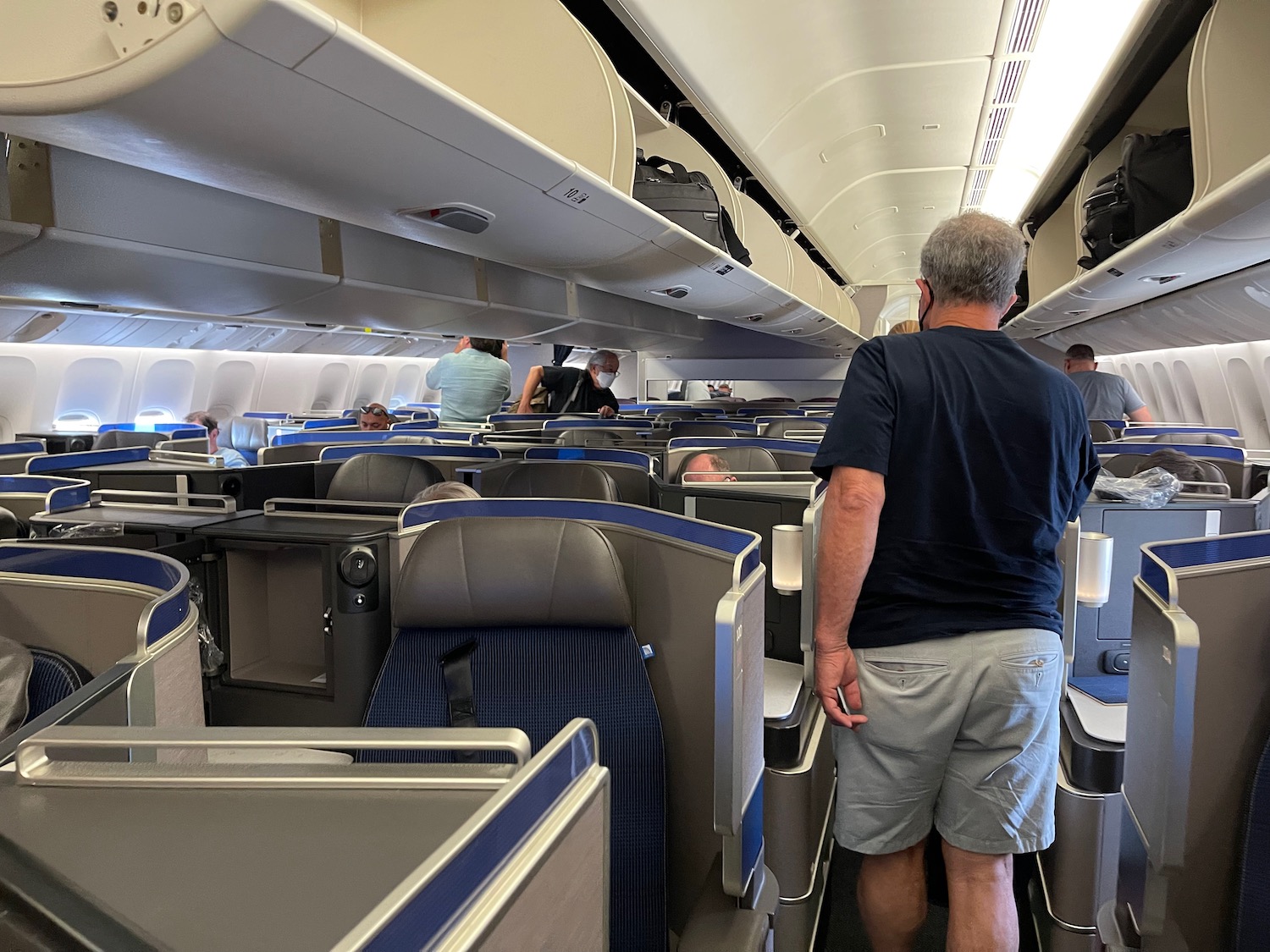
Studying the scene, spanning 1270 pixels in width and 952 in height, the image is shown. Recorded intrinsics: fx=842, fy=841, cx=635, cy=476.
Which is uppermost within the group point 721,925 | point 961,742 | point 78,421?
point 78,421

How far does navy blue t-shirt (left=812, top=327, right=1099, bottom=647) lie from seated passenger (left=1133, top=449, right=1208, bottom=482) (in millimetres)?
1623

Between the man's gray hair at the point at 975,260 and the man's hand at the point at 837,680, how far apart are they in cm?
90

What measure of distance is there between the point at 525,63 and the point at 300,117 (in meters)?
1.44

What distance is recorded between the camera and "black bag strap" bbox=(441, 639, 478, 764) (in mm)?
1737

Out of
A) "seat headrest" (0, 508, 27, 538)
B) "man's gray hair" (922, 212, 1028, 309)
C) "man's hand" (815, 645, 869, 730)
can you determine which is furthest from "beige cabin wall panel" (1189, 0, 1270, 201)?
"seat headrest" (0, 508, 27, 538)

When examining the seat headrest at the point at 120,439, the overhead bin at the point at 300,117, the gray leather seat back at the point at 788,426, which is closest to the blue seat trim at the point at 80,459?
the seat headrest at the point at 120,439

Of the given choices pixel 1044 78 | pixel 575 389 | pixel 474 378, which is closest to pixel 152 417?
pixel 575 389

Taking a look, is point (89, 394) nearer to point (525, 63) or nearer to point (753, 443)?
point (753, 443)

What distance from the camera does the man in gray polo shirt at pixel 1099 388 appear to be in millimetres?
6465

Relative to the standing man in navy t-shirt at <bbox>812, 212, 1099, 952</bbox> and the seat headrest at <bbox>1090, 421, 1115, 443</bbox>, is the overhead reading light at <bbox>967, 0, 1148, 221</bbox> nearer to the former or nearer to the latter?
the seat headrest at <bbox>1090, 421, 1115, 443</bbox>

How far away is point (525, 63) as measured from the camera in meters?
3.03

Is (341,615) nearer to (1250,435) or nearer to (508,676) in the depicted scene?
(508,676)

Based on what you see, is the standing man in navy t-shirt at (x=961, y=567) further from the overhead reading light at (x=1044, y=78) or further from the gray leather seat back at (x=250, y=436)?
the gray leather seat back at (x=250, y=436)

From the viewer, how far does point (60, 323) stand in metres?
10.0
